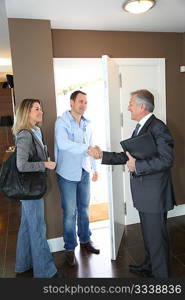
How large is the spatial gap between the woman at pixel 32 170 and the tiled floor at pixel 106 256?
0.28 metres

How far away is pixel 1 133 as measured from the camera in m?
7.71

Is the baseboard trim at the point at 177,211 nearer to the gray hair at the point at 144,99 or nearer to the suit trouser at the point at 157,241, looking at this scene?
the suit trouser at the point at 157,241

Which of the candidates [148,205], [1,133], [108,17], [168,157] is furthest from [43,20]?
[1,133]

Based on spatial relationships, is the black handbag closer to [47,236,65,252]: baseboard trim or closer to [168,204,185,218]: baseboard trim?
[47,236,65,252]: baseboard trim

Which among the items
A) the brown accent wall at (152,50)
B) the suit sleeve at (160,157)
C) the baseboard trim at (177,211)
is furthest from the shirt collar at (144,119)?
the baseboard trim at (177,211)

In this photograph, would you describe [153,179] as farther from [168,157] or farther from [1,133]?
[1,133]

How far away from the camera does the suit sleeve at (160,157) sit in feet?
6.22

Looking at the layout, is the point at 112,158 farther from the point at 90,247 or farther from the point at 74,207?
the point at 90,247

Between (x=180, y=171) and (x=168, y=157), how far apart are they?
1.73 meters

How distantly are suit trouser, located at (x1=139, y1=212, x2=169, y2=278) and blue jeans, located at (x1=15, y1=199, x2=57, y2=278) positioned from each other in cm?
81

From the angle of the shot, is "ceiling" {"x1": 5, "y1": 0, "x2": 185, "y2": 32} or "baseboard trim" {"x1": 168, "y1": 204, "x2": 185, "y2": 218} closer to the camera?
"ceiling" {"x1": 5, "y1": 0, "x2": 185, "y2": 32}

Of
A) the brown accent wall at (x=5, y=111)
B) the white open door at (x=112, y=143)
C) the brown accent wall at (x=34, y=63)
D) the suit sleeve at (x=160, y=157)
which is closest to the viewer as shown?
the suit sleeve at (x=160, y=157)

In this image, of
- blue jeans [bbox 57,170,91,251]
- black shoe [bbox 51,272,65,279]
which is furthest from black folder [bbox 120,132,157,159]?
black shoe [bbox 51,272,65,279]

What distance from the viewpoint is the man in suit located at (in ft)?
6.29
